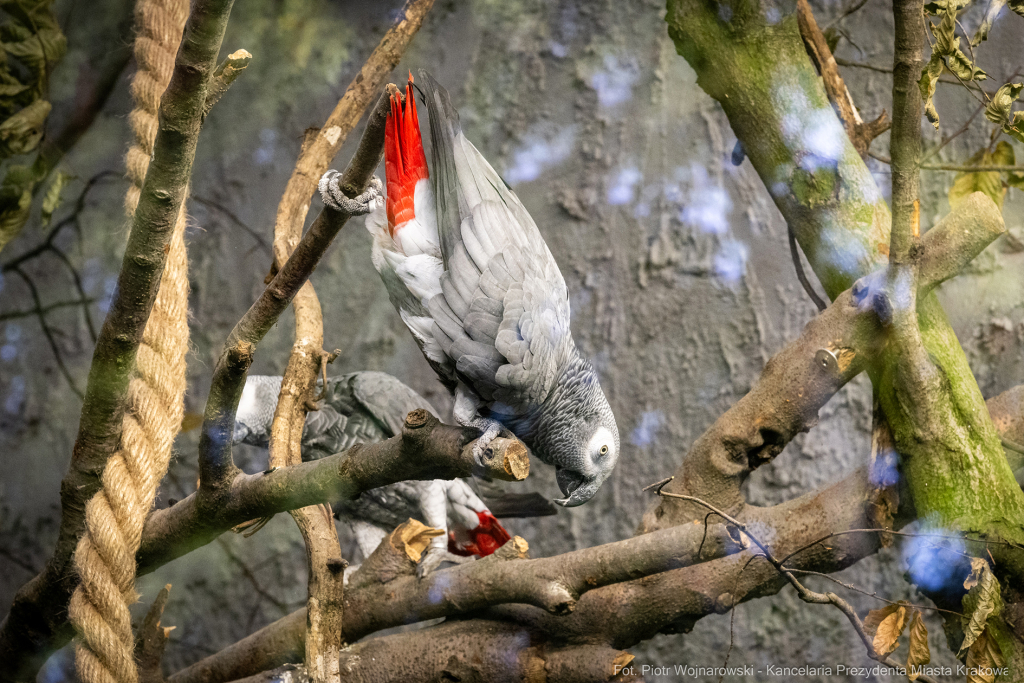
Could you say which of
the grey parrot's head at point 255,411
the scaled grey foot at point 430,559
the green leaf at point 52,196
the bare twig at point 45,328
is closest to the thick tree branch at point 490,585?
the scaled grey foot at point 430,559

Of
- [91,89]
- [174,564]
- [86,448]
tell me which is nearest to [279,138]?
[91,89]

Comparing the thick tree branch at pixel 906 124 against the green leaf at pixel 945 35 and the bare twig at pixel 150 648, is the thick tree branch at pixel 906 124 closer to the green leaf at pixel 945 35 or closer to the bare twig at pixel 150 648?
the green leaf at pixel 945 35

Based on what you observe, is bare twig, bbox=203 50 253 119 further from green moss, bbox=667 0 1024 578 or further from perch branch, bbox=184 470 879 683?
perch branch, bbox=184 470 879 683

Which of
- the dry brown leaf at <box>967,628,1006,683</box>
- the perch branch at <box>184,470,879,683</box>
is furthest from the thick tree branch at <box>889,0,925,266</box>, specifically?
the dry brown leaf at <box>967,628,1006,683</box>

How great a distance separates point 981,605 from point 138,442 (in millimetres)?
846

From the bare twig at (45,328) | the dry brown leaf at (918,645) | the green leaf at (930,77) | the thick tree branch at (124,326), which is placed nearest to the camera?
the thick tree branch at (124,326)

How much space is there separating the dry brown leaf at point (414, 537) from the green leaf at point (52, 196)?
0.93m

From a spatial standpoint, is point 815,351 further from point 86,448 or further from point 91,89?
point 91,89

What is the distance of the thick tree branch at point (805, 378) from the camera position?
748 millimetres

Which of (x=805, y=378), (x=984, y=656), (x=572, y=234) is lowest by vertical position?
(x=984, y=656)

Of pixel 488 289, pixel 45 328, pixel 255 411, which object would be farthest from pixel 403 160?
pixel 45 328

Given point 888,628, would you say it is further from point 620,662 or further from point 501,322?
point 501,322

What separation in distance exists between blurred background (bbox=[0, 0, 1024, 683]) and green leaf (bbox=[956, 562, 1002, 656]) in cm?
69

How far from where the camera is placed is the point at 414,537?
0.97m
